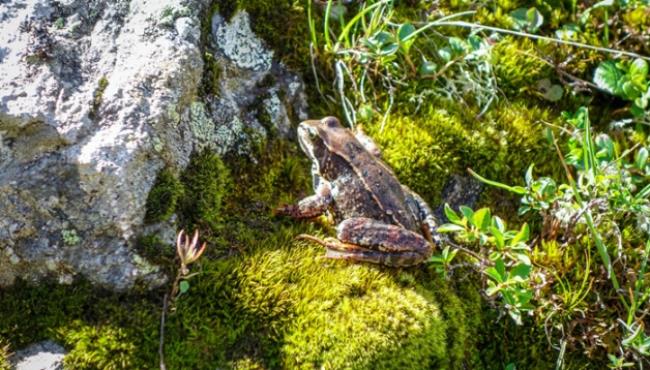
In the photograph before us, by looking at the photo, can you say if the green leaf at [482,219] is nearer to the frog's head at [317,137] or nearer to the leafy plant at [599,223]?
the leafy plant at [599,223]

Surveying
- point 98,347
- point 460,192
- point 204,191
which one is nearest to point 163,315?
point 98,347

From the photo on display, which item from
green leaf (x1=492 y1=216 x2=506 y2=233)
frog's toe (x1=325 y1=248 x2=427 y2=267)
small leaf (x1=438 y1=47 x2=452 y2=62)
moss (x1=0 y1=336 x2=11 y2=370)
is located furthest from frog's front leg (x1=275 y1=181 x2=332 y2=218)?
moss (x1=0 y1=336 x2=11 y2=370)

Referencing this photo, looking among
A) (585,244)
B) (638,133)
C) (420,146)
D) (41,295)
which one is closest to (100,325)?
(41,295)

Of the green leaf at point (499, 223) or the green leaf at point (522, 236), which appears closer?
the green leaf at point (522, 236)

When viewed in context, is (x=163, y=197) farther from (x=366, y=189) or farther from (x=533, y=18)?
(x=533, y=18)

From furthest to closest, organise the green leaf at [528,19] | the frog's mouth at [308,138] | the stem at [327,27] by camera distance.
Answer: the green leaf at [528,19]
the stem at [327,27]
the frog's mouth at [308,138]

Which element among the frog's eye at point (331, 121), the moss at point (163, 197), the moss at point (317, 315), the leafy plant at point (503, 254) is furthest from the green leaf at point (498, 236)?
the moss at point (163, 197)

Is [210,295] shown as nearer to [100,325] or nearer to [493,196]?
[100,325]

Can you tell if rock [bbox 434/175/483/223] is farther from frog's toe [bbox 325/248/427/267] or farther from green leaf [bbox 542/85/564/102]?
green leaf [bbox 542/85/564/102]
